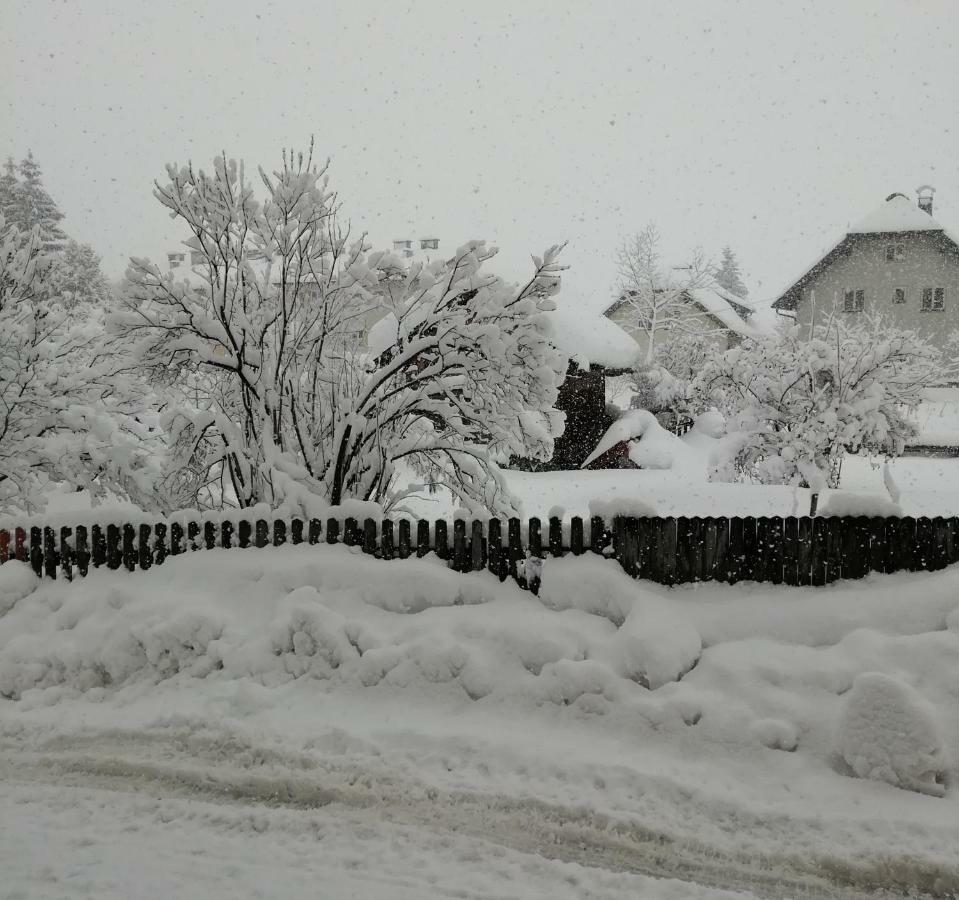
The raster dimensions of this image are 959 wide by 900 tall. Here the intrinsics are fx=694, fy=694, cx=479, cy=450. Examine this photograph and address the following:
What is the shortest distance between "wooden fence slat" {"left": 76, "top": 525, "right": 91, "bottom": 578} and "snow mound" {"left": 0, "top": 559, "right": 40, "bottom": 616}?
0.51m

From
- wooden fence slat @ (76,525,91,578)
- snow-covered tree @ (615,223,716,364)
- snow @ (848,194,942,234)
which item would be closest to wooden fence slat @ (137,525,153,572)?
wooden fence slat @ (76,525,91,578)

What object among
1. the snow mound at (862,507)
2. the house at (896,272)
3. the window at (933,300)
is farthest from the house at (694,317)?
the snow mound at (862,507)

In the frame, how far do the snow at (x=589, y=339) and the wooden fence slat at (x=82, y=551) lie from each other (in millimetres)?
18205

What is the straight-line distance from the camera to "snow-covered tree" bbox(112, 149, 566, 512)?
8.30 meters

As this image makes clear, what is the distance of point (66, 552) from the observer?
7.66 metres

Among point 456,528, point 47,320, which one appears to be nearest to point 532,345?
point 456,528

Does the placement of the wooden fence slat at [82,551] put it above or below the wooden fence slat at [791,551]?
below

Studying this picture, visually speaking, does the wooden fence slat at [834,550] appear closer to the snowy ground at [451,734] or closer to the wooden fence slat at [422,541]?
the snowy ground at [451,734]

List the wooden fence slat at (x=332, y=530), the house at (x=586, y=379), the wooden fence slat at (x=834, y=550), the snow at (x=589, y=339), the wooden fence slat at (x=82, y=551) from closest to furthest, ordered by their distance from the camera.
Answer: the wooden fence slat at (x=834, y=550)
the wooden fence slat at (x=332, y=530)
the wooden fence slat at (x=82, y=551)
the snow at (x=589, y=339)
the house at (x=586, y=379)

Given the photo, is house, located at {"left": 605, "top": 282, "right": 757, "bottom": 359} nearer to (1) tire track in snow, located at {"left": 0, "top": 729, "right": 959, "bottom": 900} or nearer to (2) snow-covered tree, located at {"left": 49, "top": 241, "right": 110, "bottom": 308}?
(2) snow-covered tree, located at {"left": 49, "top": 241, "right": 110, "bottom": 308}

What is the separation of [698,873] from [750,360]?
14288 mm

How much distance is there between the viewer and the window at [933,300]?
43781 millimetres

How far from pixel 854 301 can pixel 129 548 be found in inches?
1874

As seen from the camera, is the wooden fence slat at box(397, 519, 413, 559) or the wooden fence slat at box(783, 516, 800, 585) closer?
the wooden fence slat at box(783, 516, 800, 585)
